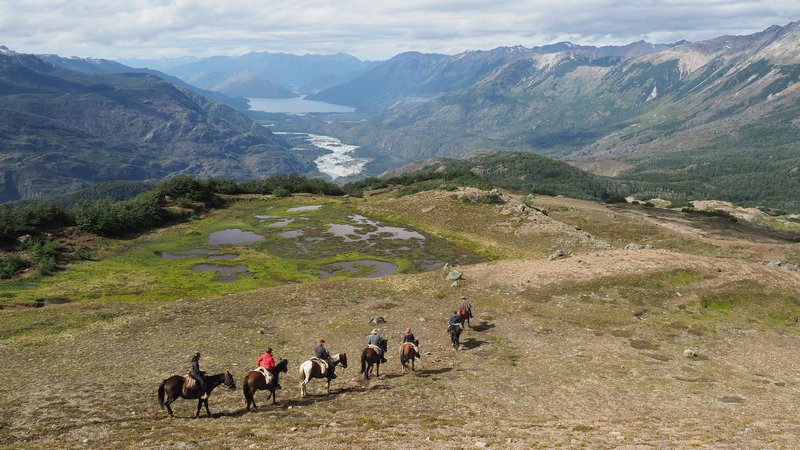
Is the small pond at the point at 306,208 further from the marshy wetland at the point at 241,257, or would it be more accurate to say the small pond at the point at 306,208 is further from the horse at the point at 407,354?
the horse at the point at 407,354

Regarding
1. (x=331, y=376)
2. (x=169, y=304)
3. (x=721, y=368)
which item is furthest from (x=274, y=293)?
(x=721, y=368)

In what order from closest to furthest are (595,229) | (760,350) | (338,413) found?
(338,413)
(760,350)
(595,229)

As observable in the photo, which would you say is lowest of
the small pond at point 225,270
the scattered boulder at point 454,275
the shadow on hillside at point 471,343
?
the shadow on hillside at point 471,343

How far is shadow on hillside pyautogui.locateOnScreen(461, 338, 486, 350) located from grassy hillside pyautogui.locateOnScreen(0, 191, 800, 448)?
306mm

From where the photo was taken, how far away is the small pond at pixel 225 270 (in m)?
61.2

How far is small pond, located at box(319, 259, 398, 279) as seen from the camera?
64.4m

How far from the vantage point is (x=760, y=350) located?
3694cm

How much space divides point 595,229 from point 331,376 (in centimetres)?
8506

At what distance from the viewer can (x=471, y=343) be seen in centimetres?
3834

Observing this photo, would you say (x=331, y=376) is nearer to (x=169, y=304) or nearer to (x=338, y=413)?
(x=338, y=413)

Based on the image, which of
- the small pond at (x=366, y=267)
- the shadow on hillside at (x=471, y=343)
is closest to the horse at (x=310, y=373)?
the shadow on hillside at (x=471, y=343)

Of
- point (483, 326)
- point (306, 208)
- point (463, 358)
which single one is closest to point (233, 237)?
point (306, 208)

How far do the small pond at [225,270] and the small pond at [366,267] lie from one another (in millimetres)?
10339

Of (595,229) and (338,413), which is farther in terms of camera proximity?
(595,229)
